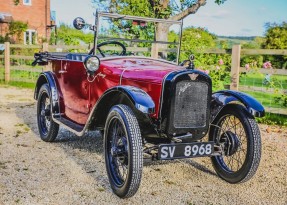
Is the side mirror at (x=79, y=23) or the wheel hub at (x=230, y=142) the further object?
the side mirror at (x=79, y=23)

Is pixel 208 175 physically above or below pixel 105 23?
below

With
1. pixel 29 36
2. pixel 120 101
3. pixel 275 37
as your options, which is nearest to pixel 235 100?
pixel 120 101

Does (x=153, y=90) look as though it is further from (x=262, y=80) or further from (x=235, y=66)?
(x=262, y=80)

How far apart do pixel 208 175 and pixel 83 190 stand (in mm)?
1391

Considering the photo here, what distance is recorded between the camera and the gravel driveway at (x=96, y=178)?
367 centimetres

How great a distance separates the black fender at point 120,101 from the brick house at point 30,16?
2376cm

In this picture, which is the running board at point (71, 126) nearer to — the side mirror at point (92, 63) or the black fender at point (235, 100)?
the side mirror at point (92, 63)

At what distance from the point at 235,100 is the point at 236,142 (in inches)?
16.8

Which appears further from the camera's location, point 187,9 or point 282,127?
point 187,9

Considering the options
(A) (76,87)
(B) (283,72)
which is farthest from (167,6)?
(A) (76,87)

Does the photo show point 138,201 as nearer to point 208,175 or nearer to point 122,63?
point 208,175

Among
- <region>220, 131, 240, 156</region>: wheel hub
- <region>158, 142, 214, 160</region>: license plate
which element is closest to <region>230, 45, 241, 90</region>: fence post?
<region>220, 131, 240, 156</region>: wheel hub

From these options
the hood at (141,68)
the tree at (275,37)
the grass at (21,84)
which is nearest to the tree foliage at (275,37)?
the tree at (275,37)

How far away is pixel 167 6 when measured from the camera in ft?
46.2
